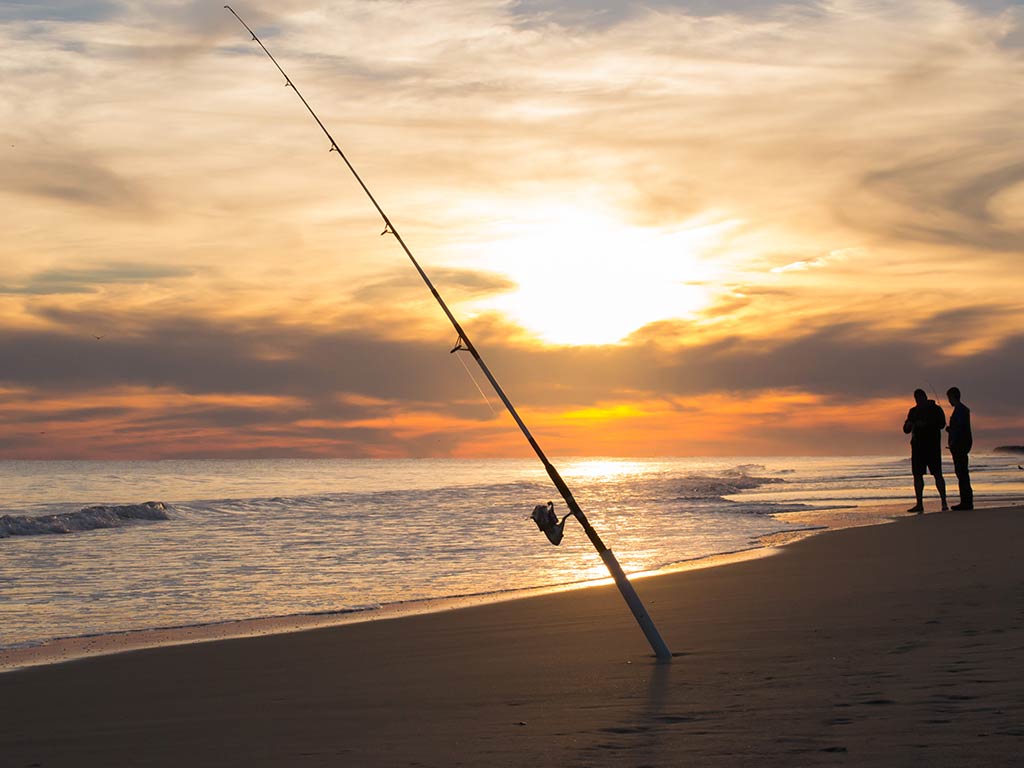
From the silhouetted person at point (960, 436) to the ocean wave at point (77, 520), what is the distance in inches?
620

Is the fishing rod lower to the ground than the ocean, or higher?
higher

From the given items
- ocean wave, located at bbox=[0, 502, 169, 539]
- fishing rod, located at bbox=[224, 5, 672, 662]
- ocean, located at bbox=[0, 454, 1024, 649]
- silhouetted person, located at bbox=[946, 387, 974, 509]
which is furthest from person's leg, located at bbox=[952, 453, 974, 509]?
ocean wave, located at bbox=[0, 502, 169, 539]

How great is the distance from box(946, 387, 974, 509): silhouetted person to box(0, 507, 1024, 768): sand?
7292 mm

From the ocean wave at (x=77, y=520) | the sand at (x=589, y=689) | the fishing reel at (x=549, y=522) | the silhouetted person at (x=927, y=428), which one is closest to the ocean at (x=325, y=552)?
the ocean wave at (x=77, y=520)

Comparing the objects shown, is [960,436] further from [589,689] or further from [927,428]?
[589,689]

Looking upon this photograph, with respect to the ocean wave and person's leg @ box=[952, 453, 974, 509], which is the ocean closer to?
the ocean wave

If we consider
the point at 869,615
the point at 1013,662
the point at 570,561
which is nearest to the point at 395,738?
the point at 1013,662

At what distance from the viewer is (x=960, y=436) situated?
14.4 m

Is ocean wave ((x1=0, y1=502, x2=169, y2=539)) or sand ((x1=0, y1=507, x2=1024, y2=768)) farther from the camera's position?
ocean wave ((x1=0, y1=502, x2=169, y2=539))

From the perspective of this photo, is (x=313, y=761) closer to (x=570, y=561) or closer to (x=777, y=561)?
(x=777, y=561)

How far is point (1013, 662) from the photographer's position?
13.3 ft

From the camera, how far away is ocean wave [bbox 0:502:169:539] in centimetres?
2016

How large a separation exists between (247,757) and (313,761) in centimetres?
29

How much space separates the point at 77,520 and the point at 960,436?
17094 mm
